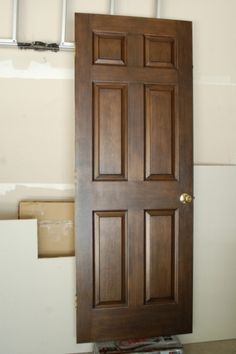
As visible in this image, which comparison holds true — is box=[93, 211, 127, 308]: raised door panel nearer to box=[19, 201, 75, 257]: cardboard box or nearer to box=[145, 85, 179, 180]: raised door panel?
box=[19, 201, 75, 257]: cardboard box

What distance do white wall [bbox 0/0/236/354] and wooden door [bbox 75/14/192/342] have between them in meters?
0.19

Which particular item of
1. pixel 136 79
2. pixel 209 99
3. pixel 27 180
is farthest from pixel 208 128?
pixel 27 180

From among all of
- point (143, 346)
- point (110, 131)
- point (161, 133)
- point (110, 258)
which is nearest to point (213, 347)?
point (143, 346)

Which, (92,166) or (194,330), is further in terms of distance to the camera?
(194,330)

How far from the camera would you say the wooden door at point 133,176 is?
1900 mm

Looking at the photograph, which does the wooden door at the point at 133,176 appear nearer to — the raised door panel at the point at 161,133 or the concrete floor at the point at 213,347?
the raised door panel at the point at 161,133

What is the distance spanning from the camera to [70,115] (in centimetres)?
206

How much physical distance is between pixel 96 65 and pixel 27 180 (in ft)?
2.80

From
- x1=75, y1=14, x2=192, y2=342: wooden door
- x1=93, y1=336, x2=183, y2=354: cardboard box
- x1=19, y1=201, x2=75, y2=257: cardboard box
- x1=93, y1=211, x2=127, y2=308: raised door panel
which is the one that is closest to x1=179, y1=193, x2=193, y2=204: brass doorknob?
x1=75, y1=14, x2=192, y2=342: wooden door

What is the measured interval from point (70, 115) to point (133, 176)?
591 millimetres

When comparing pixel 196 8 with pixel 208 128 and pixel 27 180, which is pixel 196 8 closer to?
pixel 208 128

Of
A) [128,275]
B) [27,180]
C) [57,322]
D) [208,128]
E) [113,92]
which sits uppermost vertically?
[113,92]

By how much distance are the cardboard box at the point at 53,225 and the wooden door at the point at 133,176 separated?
0.16 meters

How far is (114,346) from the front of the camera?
1.91 meters
